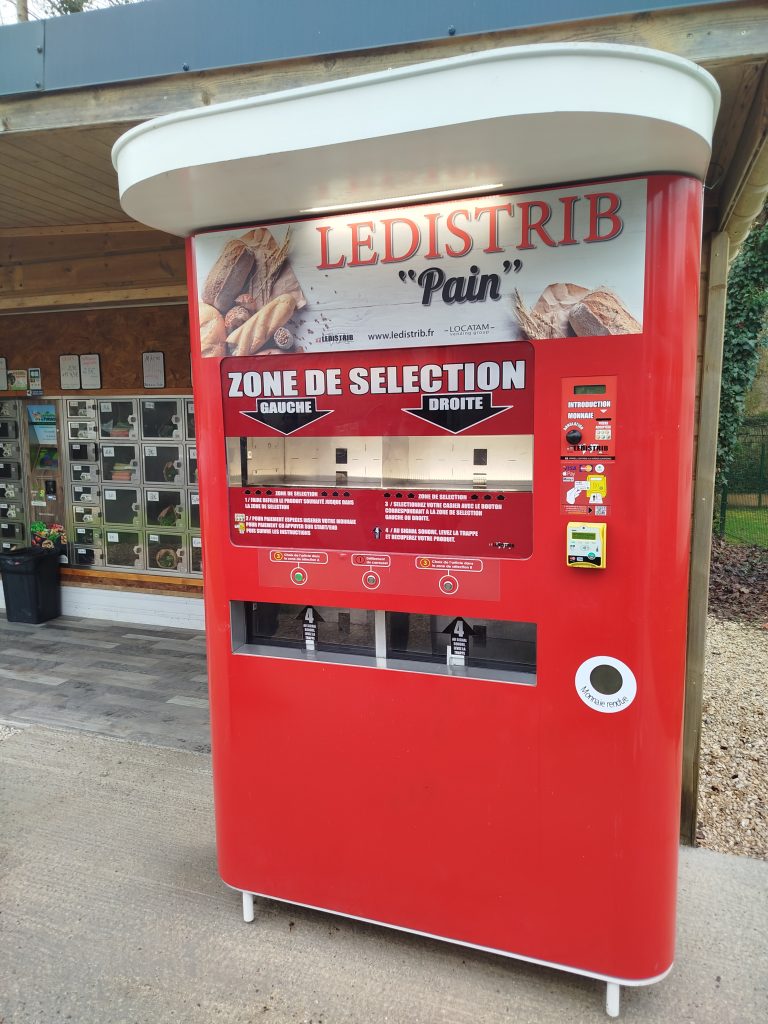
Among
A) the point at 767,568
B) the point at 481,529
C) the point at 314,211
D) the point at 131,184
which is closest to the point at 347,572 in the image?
the point at 481,529

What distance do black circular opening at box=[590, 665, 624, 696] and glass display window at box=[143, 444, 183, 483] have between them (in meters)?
4.72

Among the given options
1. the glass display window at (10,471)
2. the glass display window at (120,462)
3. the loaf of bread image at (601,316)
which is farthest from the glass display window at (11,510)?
the loaf of bread image at (601,316)

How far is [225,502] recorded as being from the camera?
7.57 ft

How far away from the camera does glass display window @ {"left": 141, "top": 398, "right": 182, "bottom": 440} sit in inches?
231

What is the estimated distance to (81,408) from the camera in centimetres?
623

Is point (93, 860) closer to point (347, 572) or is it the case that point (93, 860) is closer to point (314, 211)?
point (347, 572)

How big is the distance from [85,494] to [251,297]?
190 inches

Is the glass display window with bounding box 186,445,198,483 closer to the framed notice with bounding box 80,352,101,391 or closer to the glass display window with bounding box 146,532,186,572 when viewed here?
the glass display window with bounding box 146,532,186,572

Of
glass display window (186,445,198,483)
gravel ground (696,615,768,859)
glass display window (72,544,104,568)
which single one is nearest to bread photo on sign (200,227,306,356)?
gravel ground (696,615,768,859)

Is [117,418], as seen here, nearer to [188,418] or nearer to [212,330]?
[188,418]

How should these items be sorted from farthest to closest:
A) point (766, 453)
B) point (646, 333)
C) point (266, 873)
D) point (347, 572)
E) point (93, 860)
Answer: point (766, 453)
point (93, 860)
point (266, 873)
point (347, 572)
point (646, 333)

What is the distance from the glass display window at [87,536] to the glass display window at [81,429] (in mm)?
847

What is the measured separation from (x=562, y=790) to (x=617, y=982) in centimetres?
60

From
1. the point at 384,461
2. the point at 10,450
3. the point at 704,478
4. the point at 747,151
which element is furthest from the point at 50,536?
the point at 747,151
